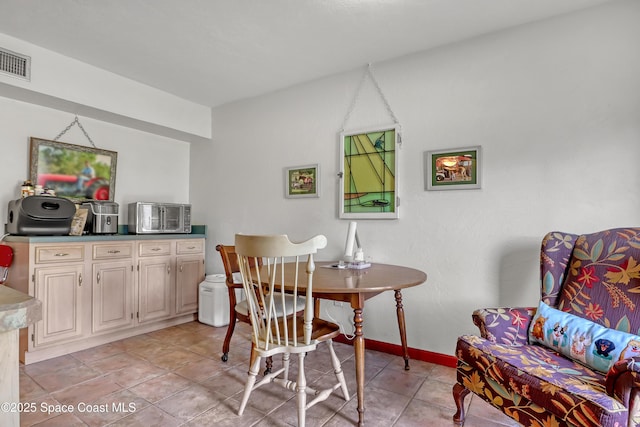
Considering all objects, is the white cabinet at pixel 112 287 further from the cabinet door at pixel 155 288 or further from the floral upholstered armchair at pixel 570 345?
the floral upholstered armchair at pixel 570 345

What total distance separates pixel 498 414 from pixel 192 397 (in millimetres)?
1739

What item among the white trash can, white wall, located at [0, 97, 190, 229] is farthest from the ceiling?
the white trash can

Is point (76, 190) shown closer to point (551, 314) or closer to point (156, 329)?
point (156, 329)

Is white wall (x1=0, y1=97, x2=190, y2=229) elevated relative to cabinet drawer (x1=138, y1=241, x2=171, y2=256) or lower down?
elevated

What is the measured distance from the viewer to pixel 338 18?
2.28 metres

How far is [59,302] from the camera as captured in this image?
2609 mm

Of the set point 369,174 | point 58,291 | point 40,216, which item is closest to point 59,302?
point 58,291

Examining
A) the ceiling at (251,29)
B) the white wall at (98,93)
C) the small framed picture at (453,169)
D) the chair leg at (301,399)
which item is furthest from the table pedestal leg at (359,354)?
the white wall at (98,93)

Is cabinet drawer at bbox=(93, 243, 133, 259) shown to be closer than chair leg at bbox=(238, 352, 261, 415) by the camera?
No

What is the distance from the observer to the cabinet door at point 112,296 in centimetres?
284

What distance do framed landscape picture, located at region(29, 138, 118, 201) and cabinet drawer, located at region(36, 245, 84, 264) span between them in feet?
2.22

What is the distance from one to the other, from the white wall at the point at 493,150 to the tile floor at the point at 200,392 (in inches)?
18.7

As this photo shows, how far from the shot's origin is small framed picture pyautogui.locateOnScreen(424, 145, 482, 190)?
95.3 inches

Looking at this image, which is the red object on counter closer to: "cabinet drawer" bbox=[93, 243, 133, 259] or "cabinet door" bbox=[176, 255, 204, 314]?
"cabinet drawer" bbox=[93, 243, 133, 259]
